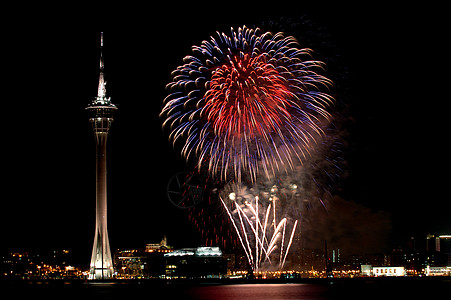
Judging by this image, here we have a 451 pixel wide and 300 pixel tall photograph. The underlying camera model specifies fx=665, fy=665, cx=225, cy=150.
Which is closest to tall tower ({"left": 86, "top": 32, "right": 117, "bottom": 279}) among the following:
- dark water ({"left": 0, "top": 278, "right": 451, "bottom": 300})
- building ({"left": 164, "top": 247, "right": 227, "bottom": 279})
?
dark water ({"left": 0, "top": 278, "right": 451, "bottom": 300})

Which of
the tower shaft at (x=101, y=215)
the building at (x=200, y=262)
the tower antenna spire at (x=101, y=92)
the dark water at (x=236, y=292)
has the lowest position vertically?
the dark water at (x=236, y=292)

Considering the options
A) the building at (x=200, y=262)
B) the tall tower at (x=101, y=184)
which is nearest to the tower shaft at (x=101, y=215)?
the tall tower at (x=101, y=184)

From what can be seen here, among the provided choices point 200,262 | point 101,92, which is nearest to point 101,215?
point 101,92

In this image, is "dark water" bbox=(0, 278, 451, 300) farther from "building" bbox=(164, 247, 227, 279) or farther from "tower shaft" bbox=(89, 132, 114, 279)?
"building" bbox=(164, 247, 227, 279)

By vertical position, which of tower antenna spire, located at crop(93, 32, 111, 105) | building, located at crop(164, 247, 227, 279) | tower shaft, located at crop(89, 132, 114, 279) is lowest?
building, located at crop(164, 247, 227, 279)

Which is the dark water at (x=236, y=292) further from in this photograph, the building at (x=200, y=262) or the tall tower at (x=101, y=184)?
the building at (x=200, y=262)

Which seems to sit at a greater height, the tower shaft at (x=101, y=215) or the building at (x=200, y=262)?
the tower shaft at (x=101, y=215)

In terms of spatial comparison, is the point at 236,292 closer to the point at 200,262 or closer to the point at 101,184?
the point at 101,184
